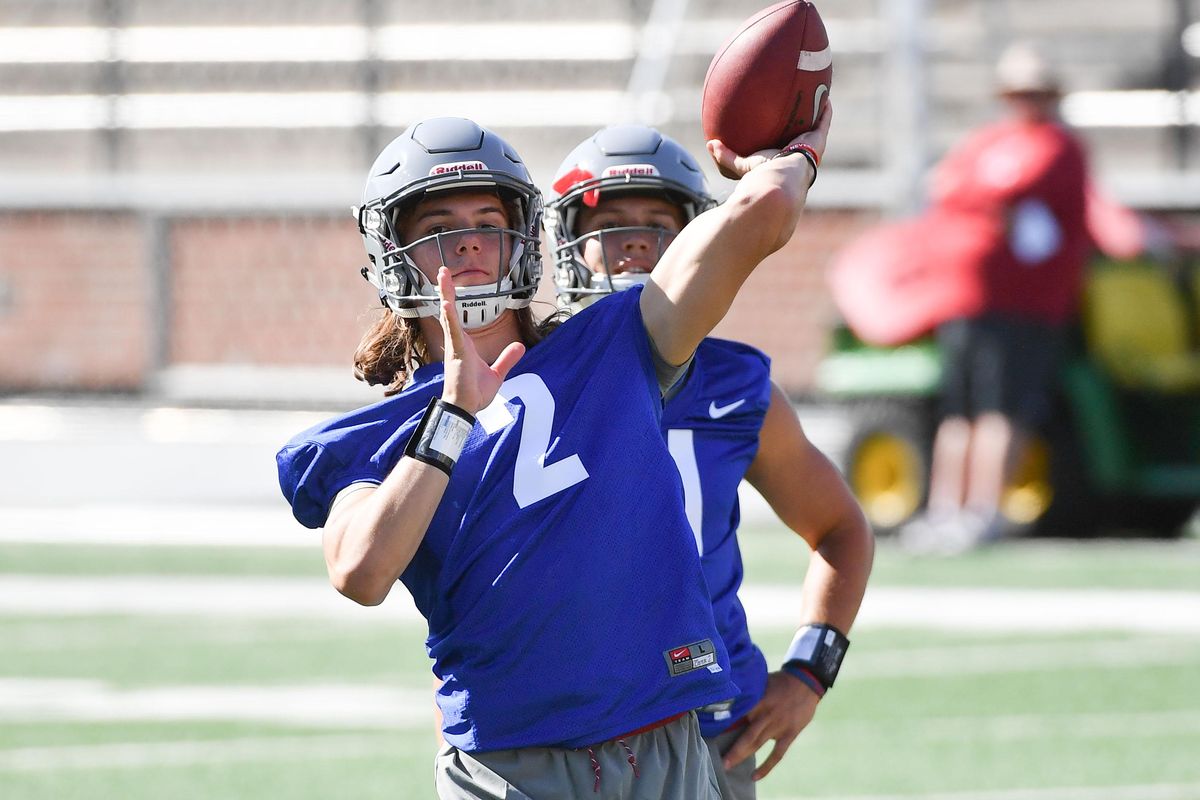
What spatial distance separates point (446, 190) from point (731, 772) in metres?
1.20

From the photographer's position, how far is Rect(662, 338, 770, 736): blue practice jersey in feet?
11.5

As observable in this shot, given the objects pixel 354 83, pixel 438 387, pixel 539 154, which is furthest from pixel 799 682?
pixel 354 83

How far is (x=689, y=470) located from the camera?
11.5ft

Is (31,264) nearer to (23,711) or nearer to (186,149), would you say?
(186,149)

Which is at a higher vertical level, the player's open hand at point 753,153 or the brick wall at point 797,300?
the brick wall at point 797,300

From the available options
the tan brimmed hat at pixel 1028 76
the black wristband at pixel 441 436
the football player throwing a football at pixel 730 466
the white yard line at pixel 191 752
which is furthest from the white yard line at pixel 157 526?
the black wristband at pixel 441 436

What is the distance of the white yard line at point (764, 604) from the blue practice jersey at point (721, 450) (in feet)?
15.8

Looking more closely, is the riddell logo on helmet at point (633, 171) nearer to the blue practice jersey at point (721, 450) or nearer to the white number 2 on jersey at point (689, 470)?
the blue practice jersey at point (721, 450)

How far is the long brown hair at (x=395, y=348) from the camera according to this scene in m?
3.14

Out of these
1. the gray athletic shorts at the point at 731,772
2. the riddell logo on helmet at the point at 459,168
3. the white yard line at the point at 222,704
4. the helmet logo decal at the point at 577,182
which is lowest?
the white yard line at the point at 222,704

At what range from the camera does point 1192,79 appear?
17.8 metres

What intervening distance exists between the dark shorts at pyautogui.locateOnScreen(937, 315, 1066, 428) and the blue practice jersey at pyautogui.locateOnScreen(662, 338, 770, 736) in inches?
275

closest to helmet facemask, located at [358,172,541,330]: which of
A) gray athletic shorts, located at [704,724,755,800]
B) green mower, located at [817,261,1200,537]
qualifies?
Result: gray athletic shorts, located at [704,724,755,800]

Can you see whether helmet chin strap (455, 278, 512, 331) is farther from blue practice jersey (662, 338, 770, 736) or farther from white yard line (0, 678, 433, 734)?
white yard line (0, 678, 433, 734)
